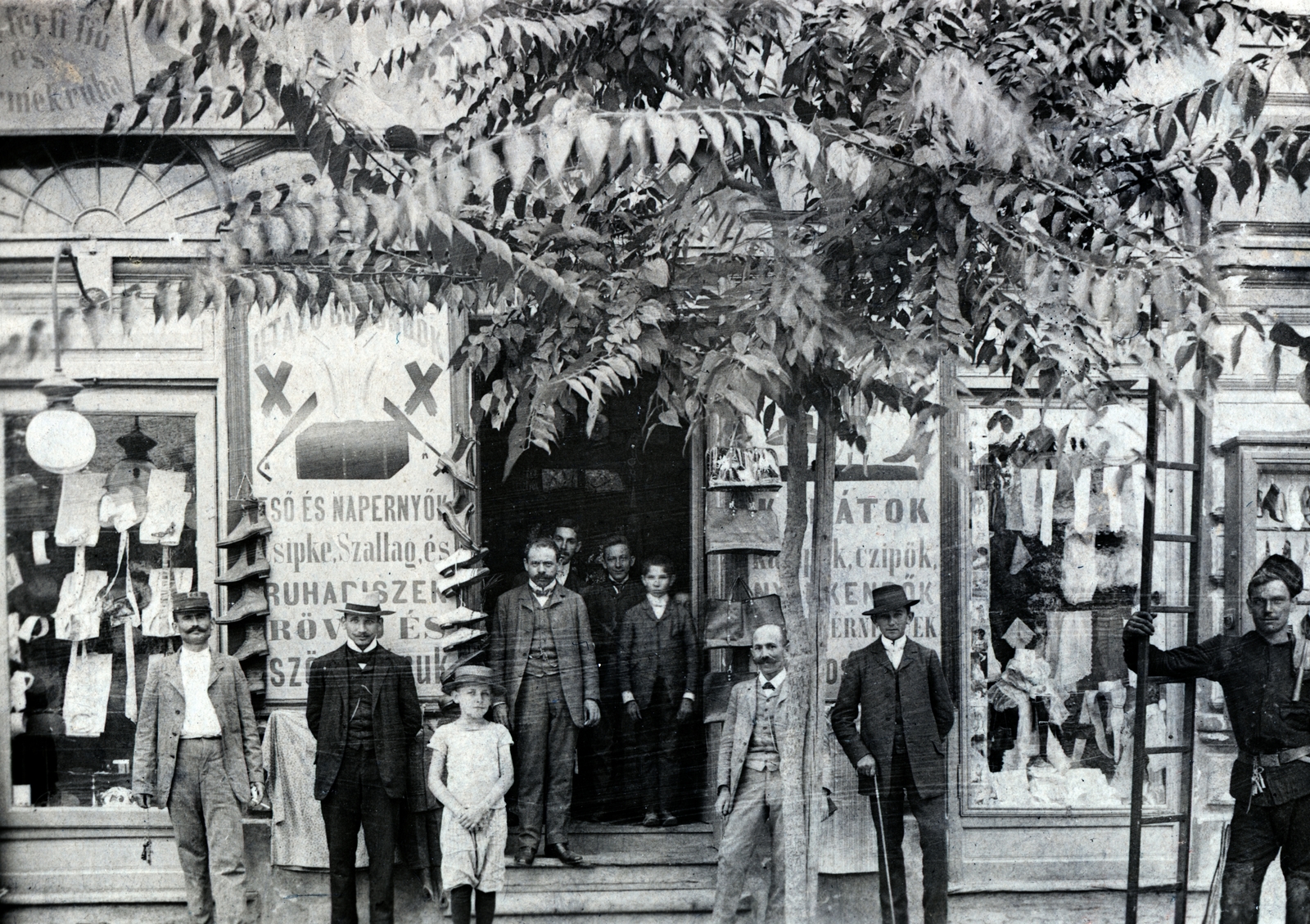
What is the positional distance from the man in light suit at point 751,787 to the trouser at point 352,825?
4.47 feet

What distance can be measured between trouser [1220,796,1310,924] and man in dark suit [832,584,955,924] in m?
1.20

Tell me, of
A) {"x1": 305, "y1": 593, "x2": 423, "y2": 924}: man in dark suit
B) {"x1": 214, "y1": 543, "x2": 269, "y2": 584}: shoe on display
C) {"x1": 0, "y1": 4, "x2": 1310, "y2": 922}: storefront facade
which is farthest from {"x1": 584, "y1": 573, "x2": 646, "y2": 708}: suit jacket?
{"x1": 214, "y1": 543, "x2": 269, "y2": 584}: shoe on display

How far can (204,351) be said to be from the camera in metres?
4.91

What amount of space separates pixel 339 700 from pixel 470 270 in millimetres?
1937

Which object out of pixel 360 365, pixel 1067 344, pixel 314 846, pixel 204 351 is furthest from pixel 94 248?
pixel 1067 344

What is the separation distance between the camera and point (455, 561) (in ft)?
16.0

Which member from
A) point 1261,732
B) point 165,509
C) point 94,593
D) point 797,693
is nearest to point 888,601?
point 797,693

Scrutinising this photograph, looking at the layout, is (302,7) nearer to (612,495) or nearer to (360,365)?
(360,365)

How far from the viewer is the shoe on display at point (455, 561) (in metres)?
4.89

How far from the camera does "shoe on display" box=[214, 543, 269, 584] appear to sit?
482 cm

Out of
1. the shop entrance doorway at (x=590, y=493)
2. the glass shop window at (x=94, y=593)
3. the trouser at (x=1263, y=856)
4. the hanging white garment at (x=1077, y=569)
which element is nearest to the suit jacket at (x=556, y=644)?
the shop entrance doorway at (x=590, y=493)

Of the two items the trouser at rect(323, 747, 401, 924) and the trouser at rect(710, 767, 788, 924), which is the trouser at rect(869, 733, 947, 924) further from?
the trouser at rect(323, 747, 401, 924)

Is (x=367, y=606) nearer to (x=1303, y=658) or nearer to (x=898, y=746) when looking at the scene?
(x=898, y=746)

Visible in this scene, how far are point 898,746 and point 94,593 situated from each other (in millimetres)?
3430
